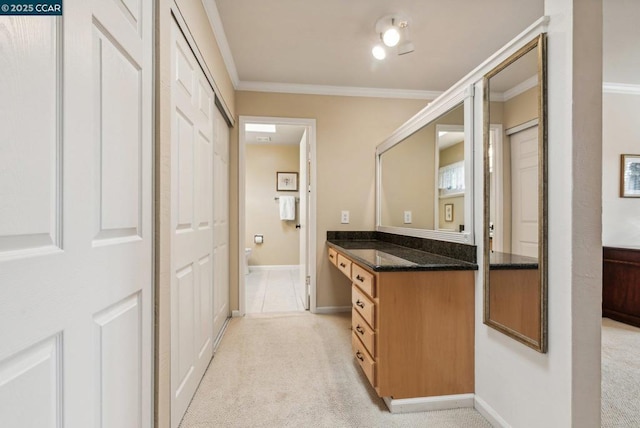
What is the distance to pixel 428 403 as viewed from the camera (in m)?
1.54

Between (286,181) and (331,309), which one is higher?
(286,181)

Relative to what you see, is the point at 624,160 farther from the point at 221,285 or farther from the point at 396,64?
the point at 221,285

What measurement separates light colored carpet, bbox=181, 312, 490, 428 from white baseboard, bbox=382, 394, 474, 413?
3 cm

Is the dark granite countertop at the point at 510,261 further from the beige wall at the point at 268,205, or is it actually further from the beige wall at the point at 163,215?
the beige wall at the point at 268,205

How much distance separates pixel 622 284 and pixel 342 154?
2965 mm

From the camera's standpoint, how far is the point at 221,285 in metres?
2.57

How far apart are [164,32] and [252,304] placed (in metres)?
2.89

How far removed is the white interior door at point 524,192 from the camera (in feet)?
3.97

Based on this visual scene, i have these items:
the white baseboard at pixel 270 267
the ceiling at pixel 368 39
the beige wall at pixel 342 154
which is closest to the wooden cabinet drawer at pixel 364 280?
the beige wall at pixel 342 154

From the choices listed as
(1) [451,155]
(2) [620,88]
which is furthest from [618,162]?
(1) [451,155]

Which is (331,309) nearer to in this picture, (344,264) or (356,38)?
(344,264)

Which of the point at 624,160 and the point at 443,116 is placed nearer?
the point at 443,116

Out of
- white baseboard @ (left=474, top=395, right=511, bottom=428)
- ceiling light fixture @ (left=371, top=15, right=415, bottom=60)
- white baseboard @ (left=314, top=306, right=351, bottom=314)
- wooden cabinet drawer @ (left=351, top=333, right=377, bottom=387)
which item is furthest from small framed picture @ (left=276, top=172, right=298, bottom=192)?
white baseboard @ (left=474, top=395, right=511, bottom=428)

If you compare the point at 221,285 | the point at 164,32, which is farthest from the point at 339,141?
the point at 164,32
